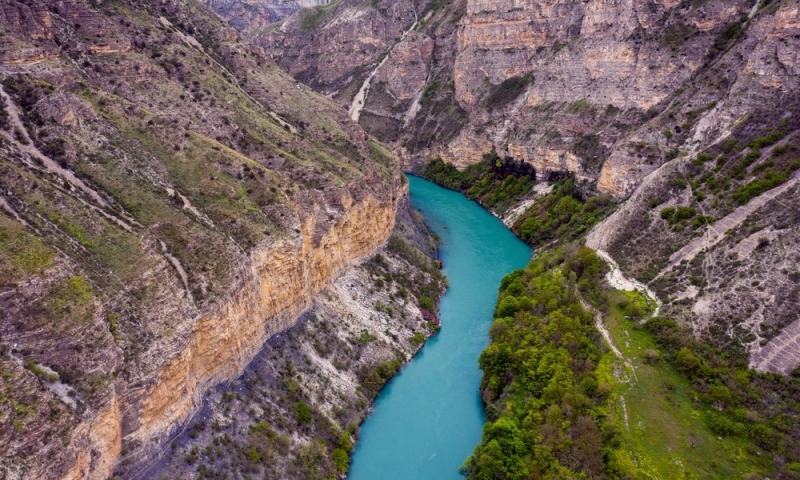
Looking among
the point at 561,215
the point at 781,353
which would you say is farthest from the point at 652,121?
the point at 781,353

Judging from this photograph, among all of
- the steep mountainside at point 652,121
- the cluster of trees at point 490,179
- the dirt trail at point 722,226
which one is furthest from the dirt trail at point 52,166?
the cluster of trees at point 490,179

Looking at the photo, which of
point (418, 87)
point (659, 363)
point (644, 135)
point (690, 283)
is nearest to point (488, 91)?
point (418, 87)

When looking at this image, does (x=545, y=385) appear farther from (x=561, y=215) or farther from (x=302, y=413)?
(x=561, y=215)

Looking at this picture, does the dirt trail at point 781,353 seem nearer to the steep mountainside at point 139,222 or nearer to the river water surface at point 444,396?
the river water surface at point 444,396

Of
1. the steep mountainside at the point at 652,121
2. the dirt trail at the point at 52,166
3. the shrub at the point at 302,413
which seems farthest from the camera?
the steep mountainside at the point at 652,121

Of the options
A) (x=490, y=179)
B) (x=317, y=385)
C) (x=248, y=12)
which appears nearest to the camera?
(x=317, y=385)

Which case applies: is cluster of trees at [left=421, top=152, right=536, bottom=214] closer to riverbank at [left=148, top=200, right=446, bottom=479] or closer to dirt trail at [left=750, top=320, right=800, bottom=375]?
riverbank at [left=148, top=200, right=446, bottom=479]

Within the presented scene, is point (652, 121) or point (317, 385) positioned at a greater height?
point (652, 121)
